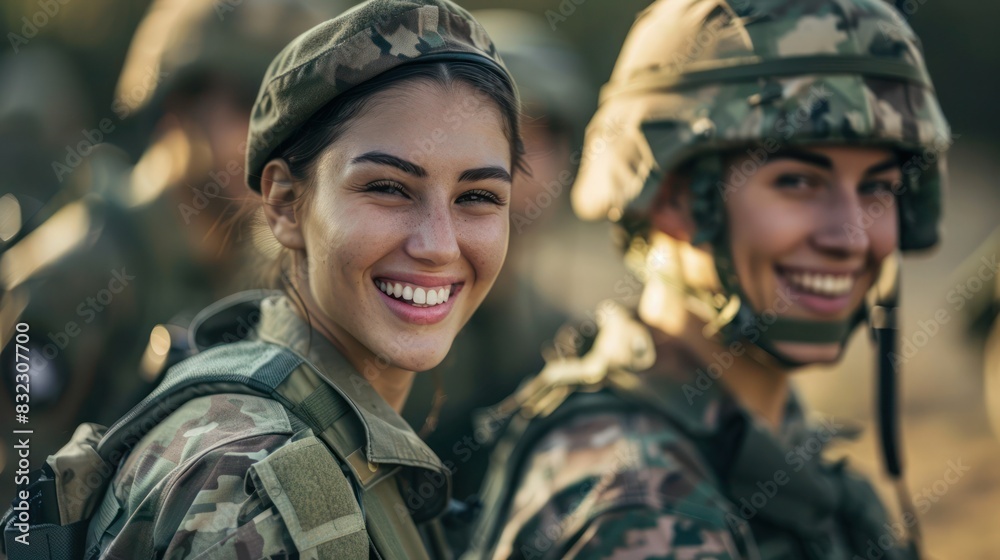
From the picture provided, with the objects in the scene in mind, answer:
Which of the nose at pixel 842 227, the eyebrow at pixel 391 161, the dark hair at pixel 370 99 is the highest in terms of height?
the dark hair at pixel 370 99

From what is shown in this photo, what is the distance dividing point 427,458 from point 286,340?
0.34m

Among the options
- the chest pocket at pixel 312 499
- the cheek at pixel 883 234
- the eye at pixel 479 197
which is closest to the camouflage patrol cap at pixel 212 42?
the cheek at pixel 883 234

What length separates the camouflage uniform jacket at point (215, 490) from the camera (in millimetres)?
1462

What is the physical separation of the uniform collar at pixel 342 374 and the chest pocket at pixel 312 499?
0.30m

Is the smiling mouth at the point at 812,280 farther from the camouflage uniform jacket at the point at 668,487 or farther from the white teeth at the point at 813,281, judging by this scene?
the camouflage uniform jacket at the point at 668,487

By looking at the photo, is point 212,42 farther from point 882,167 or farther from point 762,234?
point 882,167

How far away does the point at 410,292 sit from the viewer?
185cm

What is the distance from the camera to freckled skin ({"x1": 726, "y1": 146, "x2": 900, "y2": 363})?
9.03 feet

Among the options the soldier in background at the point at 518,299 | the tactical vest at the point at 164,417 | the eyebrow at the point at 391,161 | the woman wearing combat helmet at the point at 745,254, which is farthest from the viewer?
the soldier in background at the point at 518,299

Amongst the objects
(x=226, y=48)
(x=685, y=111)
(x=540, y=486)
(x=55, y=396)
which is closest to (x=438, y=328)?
(x=540, y=486)

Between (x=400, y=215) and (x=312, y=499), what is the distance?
20.8 inches

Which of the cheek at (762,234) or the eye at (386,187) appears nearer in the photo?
the eye at (386,187)

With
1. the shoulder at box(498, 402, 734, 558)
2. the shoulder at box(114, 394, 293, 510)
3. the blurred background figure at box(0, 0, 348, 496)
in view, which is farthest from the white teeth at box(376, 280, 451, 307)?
the blurred background figure at box(0, 0, 348, 496)

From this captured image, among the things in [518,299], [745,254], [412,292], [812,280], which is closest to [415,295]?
[412,292]
